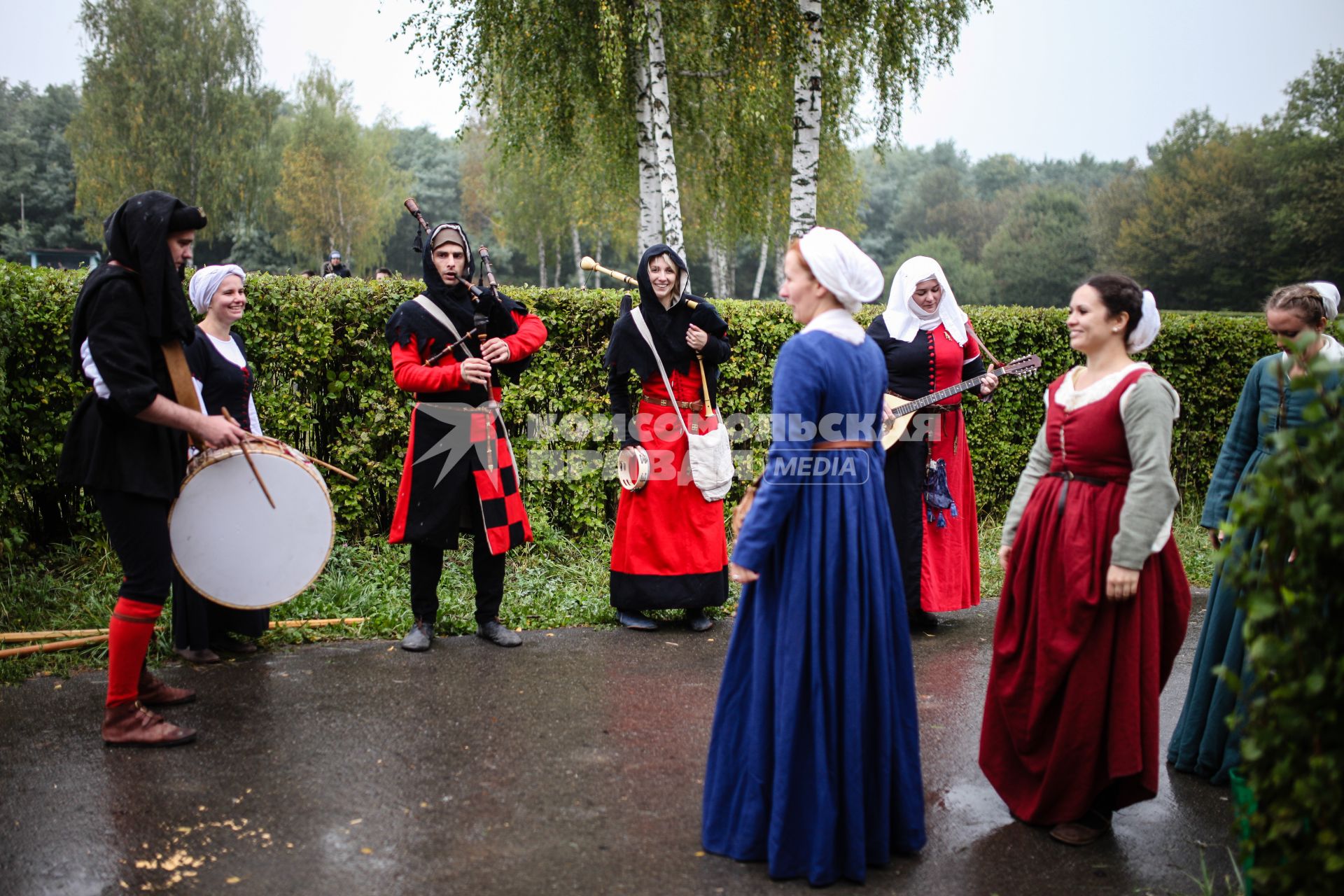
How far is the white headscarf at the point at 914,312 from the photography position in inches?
231

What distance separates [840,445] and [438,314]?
9.13 ft

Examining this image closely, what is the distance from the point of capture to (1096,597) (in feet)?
11.4

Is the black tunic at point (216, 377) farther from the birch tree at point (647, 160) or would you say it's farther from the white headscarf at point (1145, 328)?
the birch tree at point (647, 160)

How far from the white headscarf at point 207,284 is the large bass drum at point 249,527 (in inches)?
41.9

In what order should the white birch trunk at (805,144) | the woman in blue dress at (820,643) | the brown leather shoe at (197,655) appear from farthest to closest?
the white birch trunk at (805,144) → the brown leather shoe at (197,655) → the woman in blue dress at (820,643)

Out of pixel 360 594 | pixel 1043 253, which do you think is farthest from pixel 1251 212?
pixel 360 594

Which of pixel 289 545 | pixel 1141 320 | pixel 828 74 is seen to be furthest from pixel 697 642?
pixel 828 74

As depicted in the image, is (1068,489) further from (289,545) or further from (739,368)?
(739,368)

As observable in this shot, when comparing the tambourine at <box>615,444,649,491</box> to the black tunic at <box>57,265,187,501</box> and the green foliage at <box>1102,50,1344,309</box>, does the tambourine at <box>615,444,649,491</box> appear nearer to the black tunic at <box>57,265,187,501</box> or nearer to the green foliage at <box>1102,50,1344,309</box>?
the black tunic at <box>57,265,187,501</box>

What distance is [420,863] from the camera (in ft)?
10.7

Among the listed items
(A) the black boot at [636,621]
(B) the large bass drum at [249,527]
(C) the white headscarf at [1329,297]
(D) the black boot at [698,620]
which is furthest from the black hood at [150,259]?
(C) the white headscarf at [1329,297]

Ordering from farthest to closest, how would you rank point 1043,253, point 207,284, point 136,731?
point 1043,253 → point 207,284 → point 136,731

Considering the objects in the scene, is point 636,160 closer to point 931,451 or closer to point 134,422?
point 931,451

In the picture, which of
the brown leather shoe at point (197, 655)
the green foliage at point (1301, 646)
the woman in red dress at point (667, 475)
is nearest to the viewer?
the green foliage at point (1301, 646)
